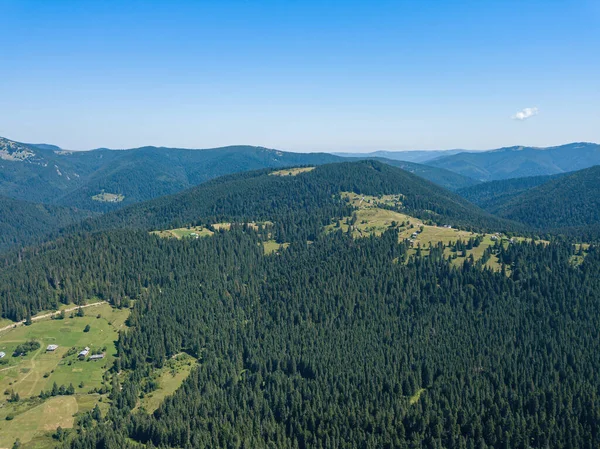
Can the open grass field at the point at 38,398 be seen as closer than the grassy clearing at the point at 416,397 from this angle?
Yes

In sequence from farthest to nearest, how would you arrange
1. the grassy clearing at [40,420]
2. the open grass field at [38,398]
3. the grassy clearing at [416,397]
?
1. the grassy clearing at [416,397]
2. the open grass field at [38,398]
3. the grassy clearing at [40,420]

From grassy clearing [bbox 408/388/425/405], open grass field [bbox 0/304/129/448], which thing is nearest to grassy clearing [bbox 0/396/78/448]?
open grass field [bbox 0/304/129/448]

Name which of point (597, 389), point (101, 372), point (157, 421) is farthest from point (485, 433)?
point (101, 372)

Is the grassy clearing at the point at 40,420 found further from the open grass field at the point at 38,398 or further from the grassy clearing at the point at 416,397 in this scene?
the grassy clearing at the point at 416,397

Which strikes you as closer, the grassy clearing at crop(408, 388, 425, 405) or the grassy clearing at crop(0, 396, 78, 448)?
the grassy clearing at crop(0, 396, 78, 448)

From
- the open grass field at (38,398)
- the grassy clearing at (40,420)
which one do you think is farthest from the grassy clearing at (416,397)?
the grassy clearing at (40,420)

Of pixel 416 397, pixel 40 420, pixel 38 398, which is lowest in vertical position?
pixel 40 420

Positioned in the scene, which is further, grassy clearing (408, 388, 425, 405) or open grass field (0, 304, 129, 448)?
grassy clearing (408, 388, 425, 405)

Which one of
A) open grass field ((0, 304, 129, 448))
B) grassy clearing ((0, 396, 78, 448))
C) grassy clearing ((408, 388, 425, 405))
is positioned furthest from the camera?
grassy clearing ((408, 388, 425, 405))

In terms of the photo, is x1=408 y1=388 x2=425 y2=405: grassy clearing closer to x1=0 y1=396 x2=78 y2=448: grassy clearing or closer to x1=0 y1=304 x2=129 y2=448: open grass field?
x1=0 y1=304 x2=129 y2=448: open grass field

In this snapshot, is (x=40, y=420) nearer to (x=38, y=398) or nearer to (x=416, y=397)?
(x=38, y=398)

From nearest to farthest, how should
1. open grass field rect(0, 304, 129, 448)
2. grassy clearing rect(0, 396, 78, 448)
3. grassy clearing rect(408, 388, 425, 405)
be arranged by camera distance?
grassy clearing rect(0, 396, 78, 448) → open grass field rect(0, 304, 129, 448) → grassy clearing rect(408, 388, 425, 405)

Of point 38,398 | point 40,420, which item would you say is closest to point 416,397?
point 40,420
